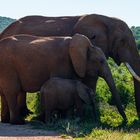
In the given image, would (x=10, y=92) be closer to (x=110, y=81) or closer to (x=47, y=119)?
(x=47, y=119)

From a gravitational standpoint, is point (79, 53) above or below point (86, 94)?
above

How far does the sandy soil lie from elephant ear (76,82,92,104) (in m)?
1.16

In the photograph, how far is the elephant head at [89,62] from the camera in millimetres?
11062

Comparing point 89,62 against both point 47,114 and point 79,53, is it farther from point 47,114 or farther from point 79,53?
point 47,114

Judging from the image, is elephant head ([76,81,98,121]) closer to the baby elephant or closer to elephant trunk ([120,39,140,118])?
the baby elephant

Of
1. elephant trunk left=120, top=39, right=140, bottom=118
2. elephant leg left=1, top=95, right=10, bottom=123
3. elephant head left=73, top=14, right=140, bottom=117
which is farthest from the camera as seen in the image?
elephant head left=73, top=14, right=140, bottom=117

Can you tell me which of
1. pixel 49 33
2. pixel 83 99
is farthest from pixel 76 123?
pixel 49 33

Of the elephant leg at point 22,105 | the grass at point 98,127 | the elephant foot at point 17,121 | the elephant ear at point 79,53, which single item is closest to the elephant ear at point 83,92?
the grass at point 98,127

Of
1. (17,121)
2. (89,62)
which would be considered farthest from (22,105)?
(89,62)

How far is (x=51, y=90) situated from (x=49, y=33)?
3.05 m

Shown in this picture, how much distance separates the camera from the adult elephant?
11.1 m

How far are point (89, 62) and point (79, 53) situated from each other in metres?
0.35

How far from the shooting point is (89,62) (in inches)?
446

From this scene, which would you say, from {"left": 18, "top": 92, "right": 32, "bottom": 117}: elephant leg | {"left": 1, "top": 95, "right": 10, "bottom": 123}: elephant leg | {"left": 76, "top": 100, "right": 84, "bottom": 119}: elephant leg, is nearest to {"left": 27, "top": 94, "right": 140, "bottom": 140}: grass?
{"left": 76, "top": 100, "right": 84, "bottom": 119}: elephant leg
